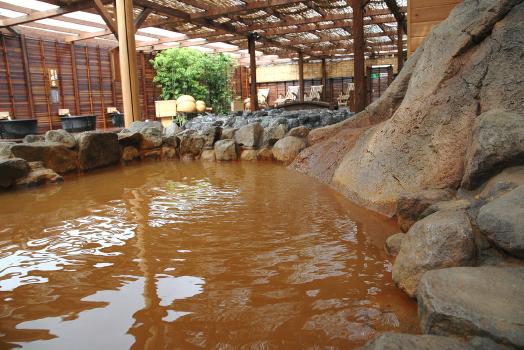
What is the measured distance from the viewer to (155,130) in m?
7.89

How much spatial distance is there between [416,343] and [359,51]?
6923mm

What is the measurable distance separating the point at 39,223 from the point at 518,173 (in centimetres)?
362

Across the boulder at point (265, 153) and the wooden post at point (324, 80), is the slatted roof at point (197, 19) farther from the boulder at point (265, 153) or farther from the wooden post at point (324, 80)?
the wooden post at point (324, 80)

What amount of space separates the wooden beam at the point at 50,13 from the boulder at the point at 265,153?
16.4ft

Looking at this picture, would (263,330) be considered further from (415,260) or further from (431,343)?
(415,260)

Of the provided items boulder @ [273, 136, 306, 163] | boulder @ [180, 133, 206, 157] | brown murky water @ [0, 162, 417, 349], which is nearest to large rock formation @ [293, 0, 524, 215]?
brown murky water @ [0, 162, 417, 349]

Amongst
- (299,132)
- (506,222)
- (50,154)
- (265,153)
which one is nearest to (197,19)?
(265,153)

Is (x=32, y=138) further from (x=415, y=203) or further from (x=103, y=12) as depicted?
(x=415, y=203)

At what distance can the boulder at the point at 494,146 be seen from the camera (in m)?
2.28

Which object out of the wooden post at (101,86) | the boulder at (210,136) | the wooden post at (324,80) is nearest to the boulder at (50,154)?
the boulder at (210,136)

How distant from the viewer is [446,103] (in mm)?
3373

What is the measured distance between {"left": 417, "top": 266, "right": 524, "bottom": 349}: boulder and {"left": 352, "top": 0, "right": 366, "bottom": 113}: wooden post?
6.33 m

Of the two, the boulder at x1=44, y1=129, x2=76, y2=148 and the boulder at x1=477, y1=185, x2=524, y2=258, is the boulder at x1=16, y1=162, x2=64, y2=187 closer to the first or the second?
the boulder at x1=44, y1=129, x2=76, y2=148

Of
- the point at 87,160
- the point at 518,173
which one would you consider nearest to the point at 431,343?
the point at 518,173
